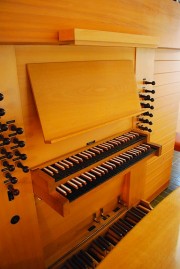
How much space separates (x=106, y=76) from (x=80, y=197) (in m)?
1.07

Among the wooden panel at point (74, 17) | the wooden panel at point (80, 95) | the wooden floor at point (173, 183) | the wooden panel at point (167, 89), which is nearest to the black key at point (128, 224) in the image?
the wooden floor at point (173, 183)

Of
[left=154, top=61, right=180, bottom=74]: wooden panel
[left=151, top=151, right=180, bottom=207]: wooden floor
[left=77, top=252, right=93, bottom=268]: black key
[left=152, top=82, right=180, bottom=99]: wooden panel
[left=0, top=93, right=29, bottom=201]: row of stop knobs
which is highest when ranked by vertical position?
[left=154, top=61, right=180, bottom=74]: wooden panel

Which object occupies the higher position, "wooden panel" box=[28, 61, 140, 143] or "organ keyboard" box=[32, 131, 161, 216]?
"wooden panel" box=[28, 61, 140, 143]

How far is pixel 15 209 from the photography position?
5.02ft

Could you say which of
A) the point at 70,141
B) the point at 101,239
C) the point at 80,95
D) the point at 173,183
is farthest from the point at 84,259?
the point at 173,183

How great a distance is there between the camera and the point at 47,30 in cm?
134

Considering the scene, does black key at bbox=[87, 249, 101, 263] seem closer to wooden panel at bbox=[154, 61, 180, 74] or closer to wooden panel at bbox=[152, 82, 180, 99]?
wooden panel at bbox=[152, 82, 180, 99]

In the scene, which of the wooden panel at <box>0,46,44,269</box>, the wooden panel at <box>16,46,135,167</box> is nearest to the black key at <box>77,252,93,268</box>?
the wooden panel at <box>0,46,44,269</box>

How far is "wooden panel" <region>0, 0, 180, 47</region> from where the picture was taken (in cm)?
118

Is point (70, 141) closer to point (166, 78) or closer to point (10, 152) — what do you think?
point (10, 152)

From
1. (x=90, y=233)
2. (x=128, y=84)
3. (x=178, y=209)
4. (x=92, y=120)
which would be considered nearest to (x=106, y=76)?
(x=128, y=84)

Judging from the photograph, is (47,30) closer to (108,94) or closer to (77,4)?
(77,4)

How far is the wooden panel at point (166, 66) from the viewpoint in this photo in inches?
103

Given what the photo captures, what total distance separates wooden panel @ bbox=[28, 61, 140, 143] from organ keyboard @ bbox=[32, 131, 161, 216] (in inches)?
10.8
